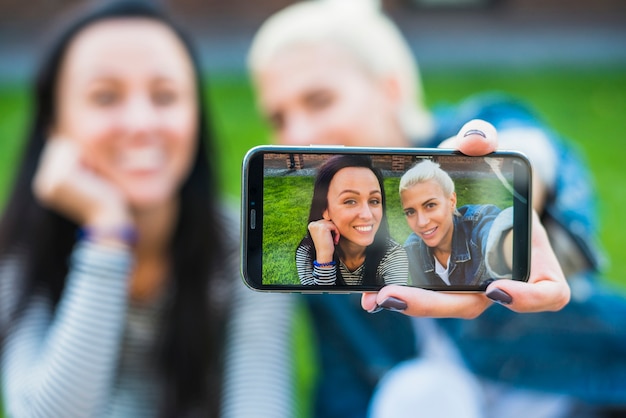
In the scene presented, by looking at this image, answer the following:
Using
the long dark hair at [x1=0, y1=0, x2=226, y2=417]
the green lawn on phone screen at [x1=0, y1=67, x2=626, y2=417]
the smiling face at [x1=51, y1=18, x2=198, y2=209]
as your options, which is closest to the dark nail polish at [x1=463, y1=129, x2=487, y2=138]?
the smiling face at [x1=51, y1=18, x2=198, y2=209]

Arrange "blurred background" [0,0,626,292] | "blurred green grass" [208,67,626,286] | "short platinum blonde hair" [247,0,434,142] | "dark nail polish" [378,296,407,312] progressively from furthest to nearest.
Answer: "blurred background" [0,0,626,292] → "blurred green grass" [208,67,626,286] → "short platinum blonde hair" [247,0,434,142] → "dark nail polish" [378,296,407,312]

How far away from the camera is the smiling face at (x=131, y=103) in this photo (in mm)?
1747

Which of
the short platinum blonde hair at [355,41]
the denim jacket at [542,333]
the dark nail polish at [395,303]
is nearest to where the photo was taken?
the dark nail polish at [395,303]

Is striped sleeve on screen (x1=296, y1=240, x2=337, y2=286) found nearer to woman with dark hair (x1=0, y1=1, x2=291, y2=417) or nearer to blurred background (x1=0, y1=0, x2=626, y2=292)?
woman with dark hair (x1=0, y1=1, x2=291, y2=417)

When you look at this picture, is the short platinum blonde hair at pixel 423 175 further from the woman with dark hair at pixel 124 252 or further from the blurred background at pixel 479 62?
the blurred background at pixel 479 62

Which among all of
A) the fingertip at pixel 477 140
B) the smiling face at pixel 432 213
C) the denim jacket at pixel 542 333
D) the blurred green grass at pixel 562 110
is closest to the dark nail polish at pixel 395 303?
the smiling face at pixel 432 213

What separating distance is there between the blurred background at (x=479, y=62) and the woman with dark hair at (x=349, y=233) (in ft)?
6.65

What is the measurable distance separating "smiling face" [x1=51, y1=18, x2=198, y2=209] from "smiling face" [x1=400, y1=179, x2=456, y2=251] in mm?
925

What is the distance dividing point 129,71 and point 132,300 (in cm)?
60

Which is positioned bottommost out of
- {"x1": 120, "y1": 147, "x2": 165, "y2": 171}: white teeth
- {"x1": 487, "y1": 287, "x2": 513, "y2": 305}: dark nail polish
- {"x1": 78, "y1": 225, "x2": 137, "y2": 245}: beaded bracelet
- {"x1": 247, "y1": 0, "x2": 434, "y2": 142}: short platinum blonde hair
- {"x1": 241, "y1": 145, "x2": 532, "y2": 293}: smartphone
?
{"x1": 487, "y1": 287, "x2": 513, "y2": 305}: dark nail polish

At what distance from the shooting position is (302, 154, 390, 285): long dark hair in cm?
99

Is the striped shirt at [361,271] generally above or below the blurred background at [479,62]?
below

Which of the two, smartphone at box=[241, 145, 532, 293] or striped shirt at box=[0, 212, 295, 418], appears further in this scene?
striped shirt at box=[0, 212, 295, 418]

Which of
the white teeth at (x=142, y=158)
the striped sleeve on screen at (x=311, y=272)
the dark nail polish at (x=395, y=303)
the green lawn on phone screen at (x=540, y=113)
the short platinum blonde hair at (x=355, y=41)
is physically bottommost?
the dark nail polish at (x=395, y=303)
